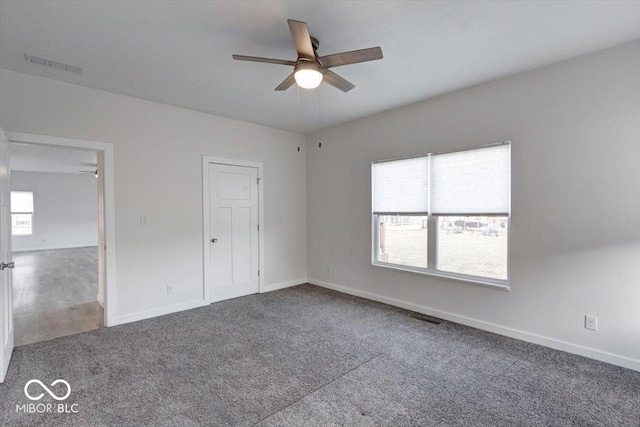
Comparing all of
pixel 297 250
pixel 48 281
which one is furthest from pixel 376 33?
pixel 48 281

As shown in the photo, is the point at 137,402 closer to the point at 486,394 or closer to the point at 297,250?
the point at 486,394

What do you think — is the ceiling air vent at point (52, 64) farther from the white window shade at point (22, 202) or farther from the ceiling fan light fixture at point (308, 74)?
the white window shade at point (22, 202)

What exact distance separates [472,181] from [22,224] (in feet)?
43.0

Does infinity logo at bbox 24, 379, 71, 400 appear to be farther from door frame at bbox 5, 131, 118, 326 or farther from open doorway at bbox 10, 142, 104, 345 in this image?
door frame at bbox 5, 131, 118, 326

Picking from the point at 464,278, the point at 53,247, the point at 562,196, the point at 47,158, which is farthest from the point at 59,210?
the point at 562,196

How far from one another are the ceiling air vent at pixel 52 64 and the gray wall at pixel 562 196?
3.78 metres

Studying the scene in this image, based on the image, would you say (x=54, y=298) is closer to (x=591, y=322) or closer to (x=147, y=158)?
(x=147, y=158)

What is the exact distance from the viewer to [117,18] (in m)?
2.23

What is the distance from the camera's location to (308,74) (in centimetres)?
230

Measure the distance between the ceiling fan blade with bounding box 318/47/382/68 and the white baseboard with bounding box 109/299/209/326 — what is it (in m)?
3.57

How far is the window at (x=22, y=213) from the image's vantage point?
9805 mm

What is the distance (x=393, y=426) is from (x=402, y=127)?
3.46 meters

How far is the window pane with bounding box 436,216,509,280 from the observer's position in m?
3.38

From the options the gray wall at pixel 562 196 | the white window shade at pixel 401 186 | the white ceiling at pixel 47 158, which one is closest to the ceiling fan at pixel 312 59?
the gray wall at pixel 562 196
